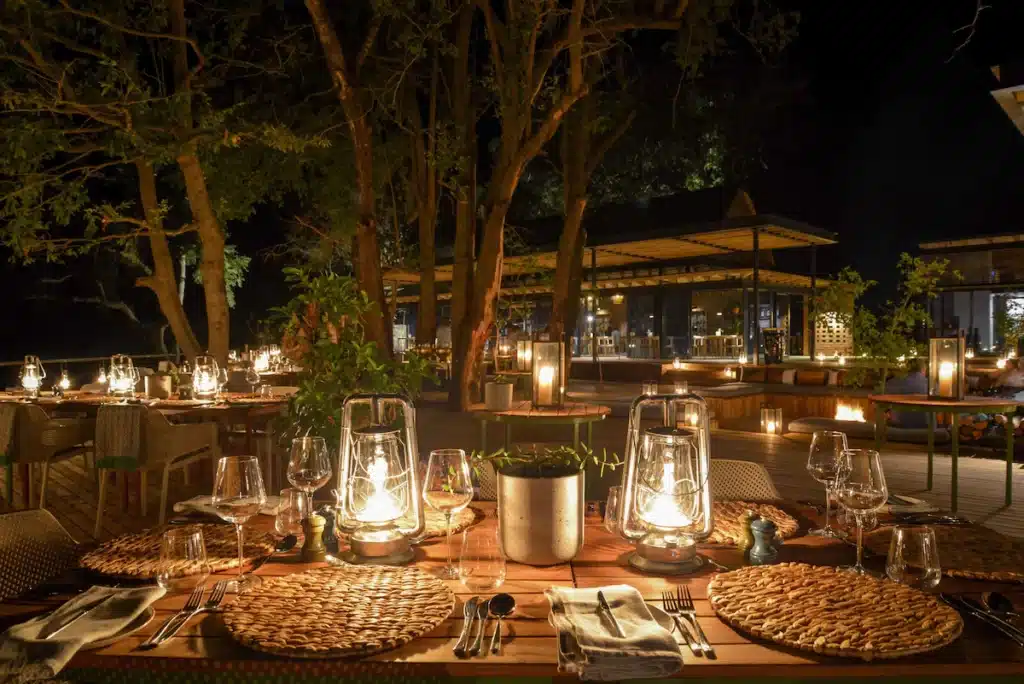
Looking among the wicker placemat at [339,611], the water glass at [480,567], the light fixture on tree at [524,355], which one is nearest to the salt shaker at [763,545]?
the water glass at [480,567]

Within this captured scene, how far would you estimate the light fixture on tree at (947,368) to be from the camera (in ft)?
16.2

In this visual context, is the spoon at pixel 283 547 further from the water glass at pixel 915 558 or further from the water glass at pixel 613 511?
the water glass at pixel 915 558

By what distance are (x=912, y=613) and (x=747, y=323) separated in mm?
17485

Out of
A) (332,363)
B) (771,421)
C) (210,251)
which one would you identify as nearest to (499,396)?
(332,363)

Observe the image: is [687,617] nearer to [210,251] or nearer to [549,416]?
[549,416]

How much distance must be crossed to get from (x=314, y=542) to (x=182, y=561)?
11.7 inches

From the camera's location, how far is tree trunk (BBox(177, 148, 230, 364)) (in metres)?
8.04

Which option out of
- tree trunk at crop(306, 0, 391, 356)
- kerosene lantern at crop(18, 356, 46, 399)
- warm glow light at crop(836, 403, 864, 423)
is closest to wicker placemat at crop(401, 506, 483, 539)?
tree trunk at crop(306, 0, 391, 356)

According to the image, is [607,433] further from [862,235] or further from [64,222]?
[862,235]

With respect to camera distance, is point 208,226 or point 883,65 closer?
point 208,226

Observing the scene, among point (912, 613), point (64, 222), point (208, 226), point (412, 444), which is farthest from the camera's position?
point (64, 222)

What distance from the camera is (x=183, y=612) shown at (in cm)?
124

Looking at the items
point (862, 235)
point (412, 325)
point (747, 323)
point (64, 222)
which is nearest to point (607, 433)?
point (64, 222)

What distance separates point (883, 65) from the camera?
1784 cm
